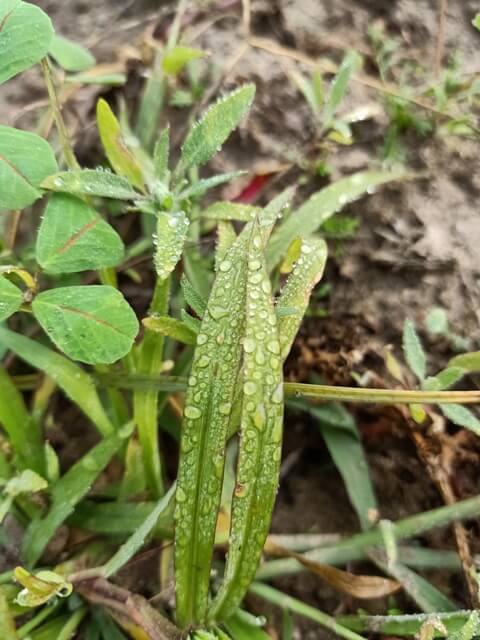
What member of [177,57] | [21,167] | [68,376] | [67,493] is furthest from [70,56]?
[67,493]

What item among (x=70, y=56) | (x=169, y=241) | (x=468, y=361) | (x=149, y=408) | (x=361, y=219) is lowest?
(x=149, y=408)

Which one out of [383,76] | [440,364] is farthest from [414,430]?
[383,76]

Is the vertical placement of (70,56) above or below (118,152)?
above

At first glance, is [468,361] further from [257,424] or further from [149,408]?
[149,408]

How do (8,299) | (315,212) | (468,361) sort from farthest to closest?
(315,212)
(468,361)
(8,299)

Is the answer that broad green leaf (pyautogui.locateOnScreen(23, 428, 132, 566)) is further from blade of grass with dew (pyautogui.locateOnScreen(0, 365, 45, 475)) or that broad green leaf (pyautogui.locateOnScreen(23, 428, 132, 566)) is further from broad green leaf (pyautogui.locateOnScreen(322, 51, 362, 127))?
broad green leaf (pyautogui.locateOnScreen(322, 51, 362, 127))
